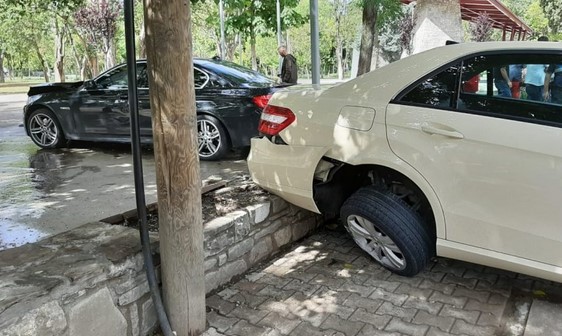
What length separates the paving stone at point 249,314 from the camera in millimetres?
3045

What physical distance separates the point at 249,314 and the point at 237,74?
161 inches

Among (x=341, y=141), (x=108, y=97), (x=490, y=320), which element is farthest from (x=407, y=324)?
(x=108, y=97)

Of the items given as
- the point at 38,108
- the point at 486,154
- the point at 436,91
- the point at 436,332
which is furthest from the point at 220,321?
the point at 38,108

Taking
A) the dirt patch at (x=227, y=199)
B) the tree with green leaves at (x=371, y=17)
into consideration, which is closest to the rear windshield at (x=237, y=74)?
the dirt patch at (x=227, y=199)

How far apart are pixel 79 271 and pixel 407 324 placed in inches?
75.5

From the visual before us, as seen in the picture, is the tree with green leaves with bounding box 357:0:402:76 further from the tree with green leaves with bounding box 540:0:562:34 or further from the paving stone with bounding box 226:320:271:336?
the tree with green leaves with bounding box 540:0:562:34

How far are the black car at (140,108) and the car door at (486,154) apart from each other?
309 centimetres

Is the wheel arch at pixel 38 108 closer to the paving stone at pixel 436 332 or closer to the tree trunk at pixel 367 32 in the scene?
the tree trunk at pixel 367 32

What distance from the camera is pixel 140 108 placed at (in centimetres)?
637

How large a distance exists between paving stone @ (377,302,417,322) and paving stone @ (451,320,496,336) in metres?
0.27

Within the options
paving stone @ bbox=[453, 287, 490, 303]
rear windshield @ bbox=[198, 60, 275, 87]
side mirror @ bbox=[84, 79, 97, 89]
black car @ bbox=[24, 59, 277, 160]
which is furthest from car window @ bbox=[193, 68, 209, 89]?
paving stone @ bbox=[453, 287, 490, 303]

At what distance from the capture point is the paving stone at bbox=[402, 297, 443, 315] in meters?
3.10

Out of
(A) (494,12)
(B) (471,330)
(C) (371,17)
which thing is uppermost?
(A) (494,12)

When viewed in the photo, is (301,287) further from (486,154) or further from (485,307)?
(486,154)
